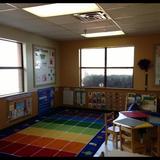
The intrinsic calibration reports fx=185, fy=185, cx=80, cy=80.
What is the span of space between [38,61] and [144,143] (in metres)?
3.91

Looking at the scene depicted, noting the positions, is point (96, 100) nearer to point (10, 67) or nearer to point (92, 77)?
point (92, 77)

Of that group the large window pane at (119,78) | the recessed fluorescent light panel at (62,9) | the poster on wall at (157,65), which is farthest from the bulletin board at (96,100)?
the recessed fluorescent light panel at (62,9)

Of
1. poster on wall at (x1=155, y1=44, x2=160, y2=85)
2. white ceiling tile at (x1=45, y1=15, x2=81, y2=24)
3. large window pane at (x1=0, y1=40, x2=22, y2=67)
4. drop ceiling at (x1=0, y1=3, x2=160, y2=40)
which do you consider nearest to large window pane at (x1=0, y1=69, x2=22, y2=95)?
large window pane at (x1=0, y1=40, x2=22, y2=67)

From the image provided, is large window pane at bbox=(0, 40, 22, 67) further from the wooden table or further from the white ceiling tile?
the wooden table

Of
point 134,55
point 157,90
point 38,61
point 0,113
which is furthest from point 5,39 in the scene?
point 157,90

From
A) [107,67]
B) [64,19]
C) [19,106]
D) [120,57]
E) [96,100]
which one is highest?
[64,19]

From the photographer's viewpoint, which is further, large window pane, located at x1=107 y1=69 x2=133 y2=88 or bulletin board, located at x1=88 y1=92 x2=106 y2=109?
bulletin board, located at x1=88 y1=92 x2=106 y2=109

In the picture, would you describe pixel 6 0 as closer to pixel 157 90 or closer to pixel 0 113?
pixel 0 113

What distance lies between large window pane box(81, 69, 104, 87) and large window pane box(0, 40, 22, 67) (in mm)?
2420

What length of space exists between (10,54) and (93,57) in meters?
2.85

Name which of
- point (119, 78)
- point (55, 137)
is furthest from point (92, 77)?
point (55, 137)

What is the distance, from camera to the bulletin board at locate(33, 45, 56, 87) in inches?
222

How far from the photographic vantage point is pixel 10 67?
16.0ft

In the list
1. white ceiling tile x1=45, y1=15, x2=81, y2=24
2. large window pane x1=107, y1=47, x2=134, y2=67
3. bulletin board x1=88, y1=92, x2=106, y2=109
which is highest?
white ceiling tile x1=45, y1=15, x2=81, y2=24
